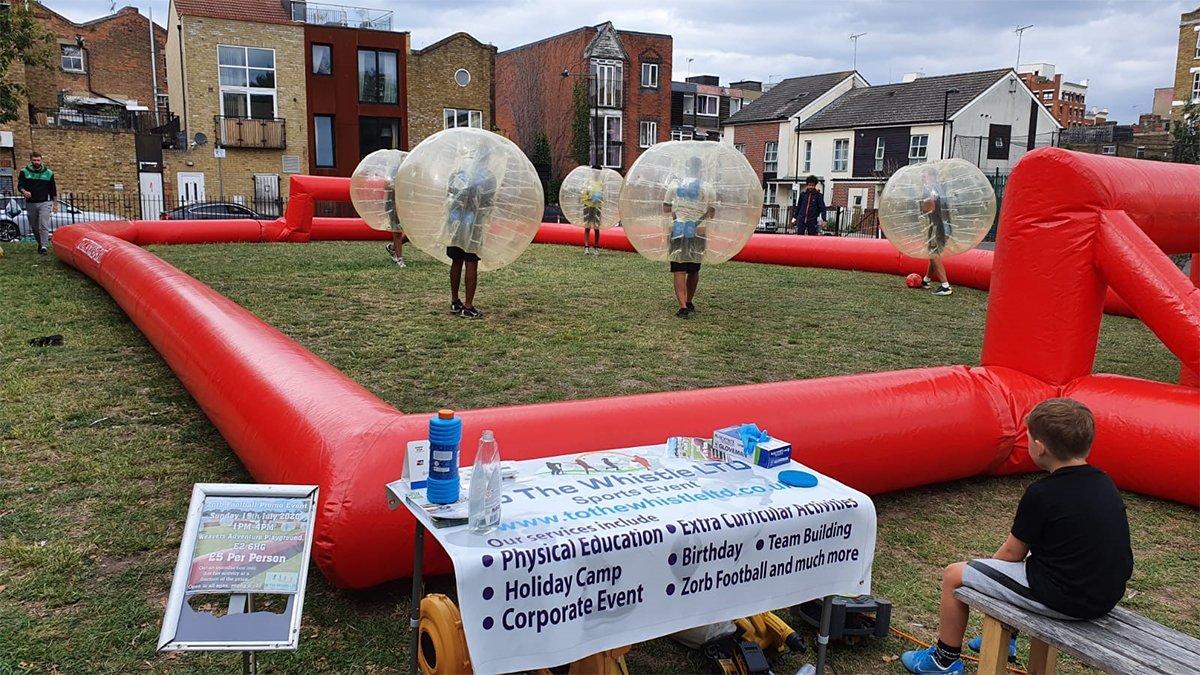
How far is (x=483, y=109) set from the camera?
125ft

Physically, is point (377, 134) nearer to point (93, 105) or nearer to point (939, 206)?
point (93, 105)

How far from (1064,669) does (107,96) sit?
162ft

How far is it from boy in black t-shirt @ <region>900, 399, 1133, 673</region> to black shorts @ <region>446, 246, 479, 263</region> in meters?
6.75

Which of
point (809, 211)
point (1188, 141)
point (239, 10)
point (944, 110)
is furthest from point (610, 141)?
point (809, 211)

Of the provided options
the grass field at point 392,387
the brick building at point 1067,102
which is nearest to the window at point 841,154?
the grass field at point 392,387

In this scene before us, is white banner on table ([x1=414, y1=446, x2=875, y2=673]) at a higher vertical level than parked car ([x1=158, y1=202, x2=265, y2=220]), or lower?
lower

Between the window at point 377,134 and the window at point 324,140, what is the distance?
1.21 metres

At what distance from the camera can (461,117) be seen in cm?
3794

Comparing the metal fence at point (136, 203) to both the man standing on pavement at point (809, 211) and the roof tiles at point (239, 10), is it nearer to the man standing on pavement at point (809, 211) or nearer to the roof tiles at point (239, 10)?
the roof tiles at point (239, 10)

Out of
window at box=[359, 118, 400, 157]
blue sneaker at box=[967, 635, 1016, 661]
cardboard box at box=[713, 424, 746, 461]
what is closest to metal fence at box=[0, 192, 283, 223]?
window at box=[359, 118, 400, 157]

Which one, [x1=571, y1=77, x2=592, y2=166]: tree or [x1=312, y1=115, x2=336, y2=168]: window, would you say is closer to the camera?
[x1=312, y1=115, x2=336, y2=168]: window

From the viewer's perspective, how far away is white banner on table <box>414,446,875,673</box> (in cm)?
250

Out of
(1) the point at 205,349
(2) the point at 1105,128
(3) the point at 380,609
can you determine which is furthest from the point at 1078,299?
(2) the point at 1105,128

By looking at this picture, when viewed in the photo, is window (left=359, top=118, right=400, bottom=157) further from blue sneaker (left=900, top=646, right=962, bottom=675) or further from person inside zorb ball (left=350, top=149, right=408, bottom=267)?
blue sneaker (left=900, top=646, right=962, bottom=675)
